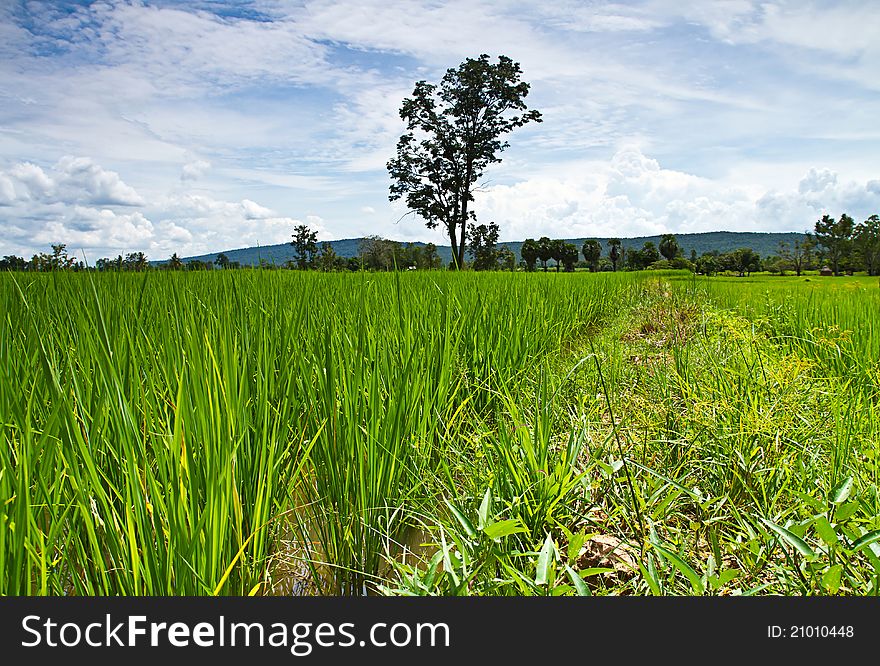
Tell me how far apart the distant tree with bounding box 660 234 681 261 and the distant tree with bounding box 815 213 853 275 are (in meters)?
21.2

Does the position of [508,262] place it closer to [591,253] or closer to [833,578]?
[833,578]

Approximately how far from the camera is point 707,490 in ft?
6.72

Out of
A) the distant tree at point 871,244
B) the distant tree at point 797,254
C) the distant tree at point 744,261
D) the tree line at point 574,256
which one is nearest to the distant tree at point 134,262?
the tree line at point 574,256

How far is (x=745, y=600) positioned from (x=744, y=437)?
111 centimetres

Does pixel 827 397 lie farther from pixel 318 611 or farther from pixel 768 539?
pixel 318 611

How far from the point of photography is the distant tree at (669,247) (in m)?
68.4

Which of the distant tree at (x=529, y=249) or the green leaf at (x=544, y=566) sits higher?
the distant tree at (x=529, y=249)

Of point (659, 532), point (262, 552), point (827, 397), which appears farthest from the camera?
point (827, 397)

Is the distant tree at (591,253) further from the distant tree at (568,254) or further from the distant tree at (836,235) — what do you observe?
the distant tree at (836,235)

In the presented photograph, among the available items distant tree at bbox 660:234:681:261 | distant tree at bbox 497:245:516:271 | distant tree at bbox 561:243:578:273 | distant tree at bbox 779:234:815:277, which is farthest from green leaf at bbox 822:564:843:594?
distant tree at bbox 660:234:681:261

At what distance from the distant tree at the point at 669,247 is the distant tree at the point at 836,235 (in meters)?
21.2

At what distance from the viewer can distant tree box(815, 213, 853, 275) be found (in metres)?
45.3

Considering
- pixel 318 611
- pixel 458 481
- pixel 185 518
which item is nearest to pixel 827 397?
pixel 458 481

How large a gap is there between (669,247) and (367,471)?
→ 74.1 meters
